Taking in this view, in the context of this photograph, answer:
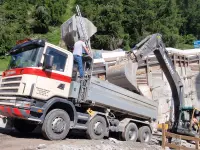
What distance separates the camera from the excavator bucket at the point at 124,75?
985cm

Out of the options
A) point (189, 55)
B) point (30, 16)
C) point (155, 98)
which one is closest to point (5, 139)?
point (155, 98)

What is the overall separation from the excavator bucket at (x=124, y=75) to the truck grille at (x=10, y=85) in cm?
354

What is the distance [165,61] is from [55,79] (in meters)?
4.95

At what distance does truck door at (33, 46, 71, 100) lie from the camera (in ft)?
25.2

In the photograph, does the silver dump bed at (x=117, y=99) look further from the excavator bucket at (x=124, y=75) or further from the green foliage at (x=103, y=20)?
the green foliage at (x=103, y=20)

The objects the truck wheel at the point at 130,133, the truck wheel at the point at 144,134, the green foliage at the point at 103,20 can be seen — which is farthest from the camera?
the green foliage at the point at 103,20

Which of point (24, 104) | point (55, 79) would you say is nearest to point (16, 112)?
point (24, 104)

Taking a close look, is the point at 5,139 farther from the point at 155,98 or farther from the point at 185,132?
the point at 155,98

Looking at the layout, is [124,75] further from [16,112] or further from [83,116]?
[16,112]

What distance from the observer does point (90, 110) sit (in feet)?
29.2

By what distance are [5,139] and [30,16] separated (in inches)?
1067

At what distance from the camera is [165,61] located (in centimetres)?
1130

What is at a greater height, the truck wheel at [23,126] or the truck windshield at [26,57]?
the truck windshield at [26,57]

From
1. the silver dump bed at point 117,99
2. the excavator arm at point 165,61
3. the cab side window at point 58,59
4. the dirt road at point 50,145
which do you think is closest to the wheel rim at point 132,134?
the silver dump bed at point 117,99
